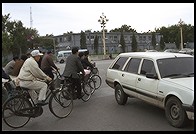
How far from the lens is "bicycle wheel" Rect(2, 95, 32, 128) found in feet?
21.0

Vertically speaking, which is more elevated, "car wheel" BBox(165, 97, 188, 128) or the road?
"car wheel" BBox(165, 97, 188, 128)

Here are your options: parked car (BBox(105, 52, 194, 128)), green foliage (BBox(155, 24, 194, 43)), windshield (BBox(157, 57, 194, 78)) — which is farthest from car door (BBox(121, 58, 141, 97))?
green foliage (BBox(155, 24, 194, 43))

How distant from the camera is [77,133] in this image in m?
5.77

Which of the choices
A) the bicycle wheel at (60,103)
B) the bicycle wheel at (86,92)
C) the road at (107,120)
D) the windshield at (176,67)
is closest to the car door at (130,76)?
the road at (107,120)

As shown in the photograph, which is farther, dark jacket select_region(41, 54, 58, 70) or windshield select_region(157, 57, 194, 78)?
dark jacket select_region(41, 54, 58, 70)

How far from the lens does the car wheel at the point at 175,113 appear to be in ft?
18.4

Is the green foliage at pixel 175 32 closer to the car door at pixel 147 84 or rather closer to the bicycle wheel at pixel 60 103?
the car door at pixel 147 84

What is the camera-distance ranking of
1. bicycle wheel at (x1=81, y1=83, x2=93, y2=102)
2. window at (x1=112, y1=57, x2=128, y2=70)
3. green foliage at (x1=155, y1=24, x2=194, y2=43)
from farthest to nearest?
green foliage at (x1=155, y1=24, x2=194, y2=43)
bicycle wheel at (x1=81, y1=83, x2=93, y2=102)
window at (x1=112, y1=57, x2=128, y2=70)

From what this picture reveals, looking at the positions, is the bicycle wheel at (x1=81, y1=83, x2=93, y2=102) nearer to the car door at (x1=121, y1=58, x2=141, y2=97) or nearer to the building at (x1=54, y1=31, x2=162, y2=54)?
the car door at (x1=121, y1=58, x2=141, y2=97)

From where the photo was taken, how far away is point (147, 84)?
6781 millimetres

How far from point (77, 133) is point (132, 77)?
100 inches

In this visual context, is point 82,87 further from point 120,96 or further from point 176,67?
point 176,67

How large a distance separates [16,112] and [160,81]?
3.38 meters

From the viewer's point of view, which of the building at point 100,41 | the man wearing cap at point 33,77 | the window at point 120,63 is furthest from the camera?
the building at point 100,41
